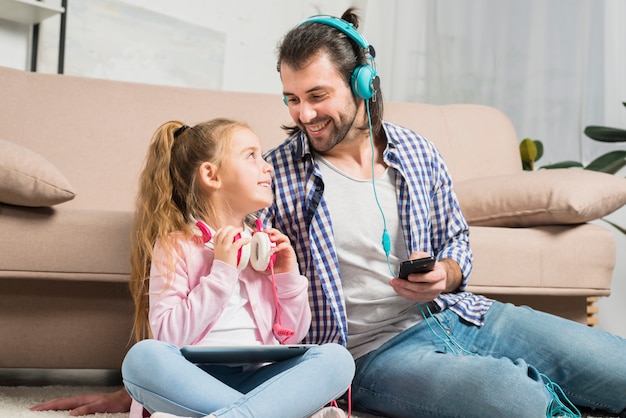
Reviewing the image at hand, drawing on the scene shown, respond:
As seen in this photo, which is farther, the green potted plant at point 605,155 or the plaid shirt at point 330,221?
the green potted plant at point 605,155

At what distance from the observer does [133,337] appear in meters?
1.72

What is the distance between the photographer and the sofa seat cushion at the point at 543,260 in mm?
→ 1862

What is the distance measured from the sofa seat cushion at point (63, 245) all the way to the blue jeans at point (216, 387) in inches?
20.0

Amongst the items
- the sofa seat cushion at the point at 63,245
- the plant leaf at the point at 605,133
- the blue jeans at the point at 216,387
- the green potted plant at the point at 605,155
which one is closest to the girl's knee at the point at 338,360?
the blue jeans at the point at 216,387

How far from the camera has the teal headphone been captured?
151 centimetres

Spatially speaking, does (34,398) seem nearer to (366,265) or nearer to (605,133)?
(366,265)

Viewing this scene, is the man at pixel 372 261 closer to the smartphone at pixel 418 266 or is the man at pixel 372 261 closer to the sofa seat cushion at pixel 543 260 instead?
the smartphone at pixel 418 266

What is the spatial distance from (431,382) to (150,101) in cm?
142

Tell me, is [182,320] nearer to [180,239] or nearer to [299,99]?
[180,239]

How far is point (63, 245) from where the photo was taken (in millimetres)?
1626

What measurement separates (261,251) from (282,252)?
0.23 feet

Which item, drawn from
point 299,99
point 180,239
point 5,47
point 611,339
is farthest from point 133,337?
point 5,47

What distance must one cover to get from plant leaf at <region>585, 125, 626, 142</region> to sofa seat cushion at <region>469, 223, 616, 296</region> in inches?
42.4

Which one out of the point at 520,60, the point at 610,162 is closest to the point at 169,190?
the point at 610,162
